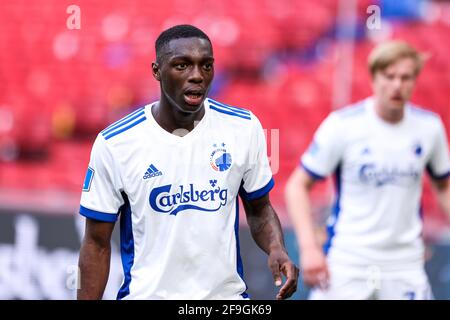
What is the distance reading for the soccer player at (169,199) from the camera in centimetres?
360

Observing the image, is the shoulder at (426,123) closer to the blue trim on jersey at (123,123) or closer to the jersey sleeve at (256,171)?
the jersey sleeve at (256,171)

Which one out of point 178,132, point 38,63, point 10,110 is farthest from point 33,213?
point 178,132

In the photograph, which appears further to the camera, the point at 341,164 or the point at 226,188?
the point at 341,164

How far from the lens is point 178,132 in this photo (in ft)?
12.0

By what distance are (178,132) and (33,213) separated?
4.02 meters

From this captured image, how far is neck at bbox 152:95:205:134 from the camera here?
12.0 ft

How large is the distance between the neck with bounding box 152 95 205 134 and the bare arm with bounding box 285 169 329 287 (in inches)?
64.2

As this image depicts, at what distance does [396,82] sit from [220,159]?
6.36 feet

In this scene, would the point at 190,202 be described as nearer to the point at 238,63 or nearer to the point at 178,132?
the point at 178,132

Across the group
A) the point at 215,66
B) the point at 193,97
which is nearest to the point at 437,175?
→ the point at 193,97

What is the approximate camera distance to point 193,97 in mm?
3492

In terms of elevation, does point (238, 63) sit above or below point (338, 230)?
above

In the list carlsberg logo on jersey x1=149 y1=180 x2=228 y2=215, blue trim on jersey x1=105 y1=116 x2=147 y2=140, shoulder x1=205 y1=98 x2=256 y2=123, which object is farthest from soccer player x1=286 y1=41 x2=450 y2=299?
blue trim on jersey x1=105 y1=116 x2=147 y2=140

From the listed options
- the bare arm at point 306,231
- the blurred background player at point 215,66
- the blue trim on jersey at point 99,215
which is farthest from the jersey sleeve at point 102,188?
the blurred background player at point 215,66
